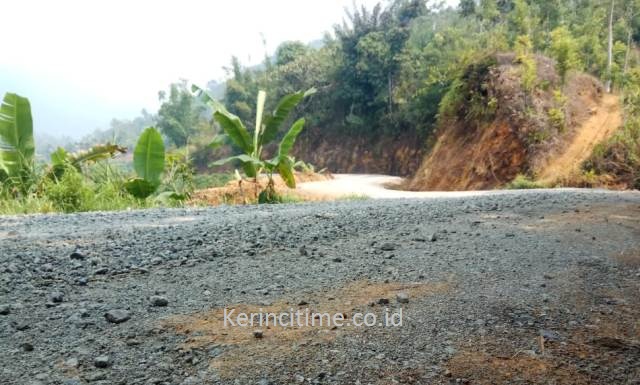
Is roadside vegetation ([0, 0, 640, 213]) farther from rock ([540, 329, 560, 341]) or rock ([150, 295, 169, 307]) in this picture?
rock ([540, 329, 560, 341])

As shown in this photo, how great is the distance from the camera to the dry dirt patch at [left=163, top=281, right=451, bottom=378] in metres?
1.47

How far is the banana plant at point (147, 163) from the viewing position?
6.61m

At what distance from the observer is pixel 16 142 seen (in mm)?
6762

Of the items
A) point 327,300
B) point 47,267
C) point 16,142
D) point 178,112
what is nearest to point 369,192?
point 16,142

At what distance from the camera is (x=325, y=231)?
3.13 metres

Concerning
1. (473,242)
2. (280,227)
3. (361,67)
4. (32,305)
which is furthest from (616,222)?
(361,67)

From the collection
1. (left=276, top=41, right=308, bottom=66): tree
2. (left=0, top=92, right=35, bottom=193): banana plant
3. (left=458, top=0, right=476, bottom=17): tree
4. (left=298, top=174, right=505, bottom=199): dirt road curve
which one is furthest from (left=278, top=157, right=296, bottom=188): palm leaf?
(left=276, top=41, right=308, bottom=66): tree

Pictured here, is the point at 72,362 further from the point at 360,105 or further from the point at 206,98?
the point at 360,105

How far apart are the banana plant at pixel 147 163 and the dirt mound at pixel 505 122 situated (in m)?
7.67

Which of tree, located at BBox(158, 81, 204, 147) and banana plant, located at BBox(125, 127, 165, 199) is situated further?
tree, located at BBox(158, 81, 204, 147)

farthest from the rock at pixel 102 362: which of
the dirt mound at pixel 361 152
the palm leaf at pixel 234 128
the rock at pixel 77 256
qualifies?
the dirt mound at pixel 361 152

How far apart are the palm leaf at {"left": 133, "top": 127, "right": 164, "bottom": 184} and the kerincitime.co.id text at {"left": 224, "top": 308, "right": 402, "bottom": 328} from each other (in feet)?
18.0

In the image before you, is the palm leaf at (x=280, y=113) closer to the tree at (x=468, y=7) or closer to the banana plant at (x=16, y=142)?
the banana plant at (x=16, y=142)

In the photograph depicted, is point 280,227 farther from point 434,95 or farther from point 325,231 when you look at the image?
point 434,95
